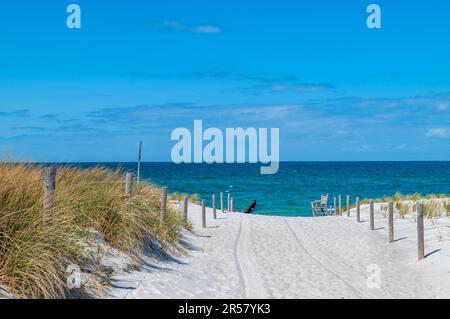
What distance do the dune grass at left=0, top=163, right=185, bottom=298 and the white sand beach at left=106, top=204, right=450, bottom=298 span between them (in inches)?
39.9

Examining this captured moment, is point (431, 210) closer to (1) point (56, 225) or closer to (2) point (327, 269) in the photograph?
(2) point (327, 269)

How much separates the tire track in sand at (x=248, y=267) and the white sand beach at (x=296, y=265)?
0.02 metres

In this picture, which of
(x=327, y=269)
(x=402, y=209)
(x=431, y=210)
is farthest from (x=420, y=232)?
(x=402, y=209)

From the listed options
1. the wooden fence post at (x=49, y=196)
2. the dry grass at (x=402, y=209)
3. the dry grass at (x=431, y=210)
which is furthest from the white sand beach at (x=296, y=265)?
the wooden fence post at (x=49, y=196)

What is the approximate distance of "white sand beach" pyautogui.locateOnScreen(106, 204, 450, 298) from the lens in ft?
36.6

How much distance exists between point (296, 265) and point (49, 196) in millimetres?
8316

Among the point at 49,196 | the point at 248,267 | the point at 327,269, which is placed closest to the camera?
the point at 49,196

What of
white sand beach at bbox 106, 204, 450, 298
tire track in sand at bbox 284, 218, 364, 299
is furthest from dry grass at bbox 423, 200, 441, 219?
tire track in sand at bbox 284, 218, 364, 299

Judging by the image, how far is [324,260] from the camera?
16672 millimetres

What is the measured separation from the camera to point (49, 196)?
922cm

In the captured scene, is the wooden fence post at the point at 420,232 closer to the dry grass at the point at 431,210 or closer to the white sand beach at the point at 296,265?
the white sand beach at the point at 296,265

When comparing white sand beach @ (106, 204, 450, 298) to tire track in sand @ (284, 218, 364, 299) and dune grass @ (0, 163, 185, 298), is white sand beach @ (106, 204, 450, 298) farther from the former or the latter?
dune grass @ (0, 163, 185, 298)
